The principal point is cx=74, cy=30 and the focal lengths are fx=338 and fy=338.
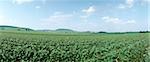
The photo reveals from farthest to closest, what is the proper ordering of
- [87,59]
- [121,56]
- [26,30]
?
[26,30] < [87,59] < [121,56]

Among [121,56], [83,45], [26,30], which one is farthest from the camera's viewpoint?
[26,30]

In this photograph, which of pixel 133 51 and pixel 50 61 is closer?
pixel 133 51

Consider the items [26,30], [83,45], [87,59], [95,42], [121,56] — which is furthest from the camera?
[26,30]

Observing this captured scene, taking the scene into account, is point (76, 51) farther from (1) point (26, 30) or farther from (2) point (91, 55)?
(1) point (26, 30)

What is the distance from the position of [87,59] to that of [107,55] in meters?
0.76

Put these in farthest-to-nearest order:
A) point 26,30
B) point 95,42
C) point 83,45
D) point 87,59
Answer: point 26,30, point 95,42, point 83,45, point 87,59

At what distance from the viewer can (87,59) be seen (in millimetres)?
9031

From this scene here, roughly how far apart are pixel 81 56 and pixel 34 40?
199cm

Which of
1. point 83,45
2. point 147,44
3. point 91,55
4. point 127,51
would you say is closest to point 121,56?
point 127,51

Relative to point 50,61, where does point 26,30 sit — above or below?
above

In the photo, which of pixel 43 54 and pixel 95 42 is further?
pixel 95 42

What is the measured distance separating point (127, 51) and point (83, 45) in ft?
5.78

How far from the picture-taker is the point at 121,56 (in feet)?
27.3

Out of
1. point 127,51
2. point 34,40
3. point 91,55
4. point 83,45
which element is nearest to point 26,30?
point 34,40
